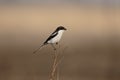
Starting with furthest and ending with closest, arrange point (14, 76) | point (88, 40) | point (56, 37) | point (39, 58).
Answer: point (88, 40) → point (39, 58) → point (14, 76) → point (56, 37)

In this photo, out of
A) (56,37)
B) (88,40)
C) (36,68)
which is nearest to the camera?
(56,37)

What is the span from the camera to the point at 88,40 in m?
13.6

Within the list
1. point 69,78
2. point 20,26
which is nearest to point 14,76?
point 69,78

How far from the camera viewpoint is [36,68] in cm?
1175

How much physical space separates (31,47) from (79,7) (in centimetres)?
431

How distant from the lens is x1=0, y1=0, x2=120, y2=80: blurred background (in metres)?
11.4

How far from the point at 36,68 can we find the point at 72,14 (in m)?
4.85

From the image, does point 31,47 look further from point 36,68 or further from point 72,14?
point 72,14

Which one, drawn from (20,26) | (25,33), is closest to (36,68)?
(25,33)

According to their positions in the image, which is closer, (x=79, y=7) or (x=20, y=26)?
(x=20, y=26)

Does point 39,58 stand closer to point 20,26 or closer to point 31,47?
point 31,47

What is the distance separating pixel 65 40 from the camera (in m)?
13.7

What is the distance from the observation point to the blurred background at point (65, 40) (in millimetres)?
11359

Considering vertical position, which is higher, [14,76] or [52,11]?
[52,11]
